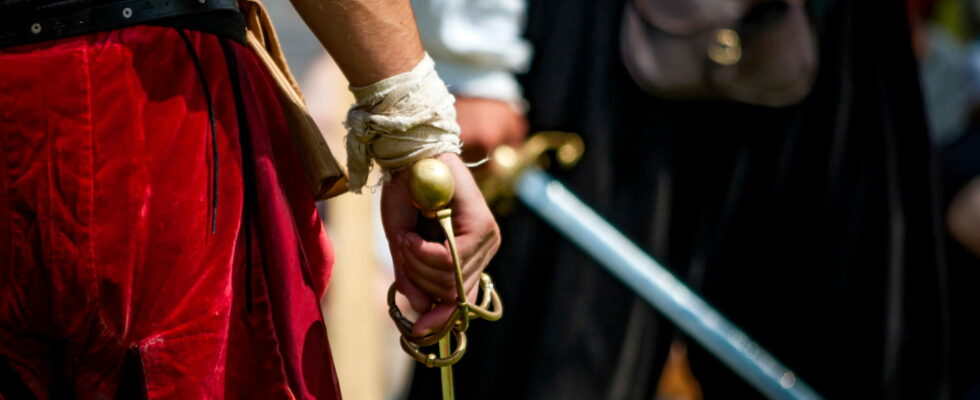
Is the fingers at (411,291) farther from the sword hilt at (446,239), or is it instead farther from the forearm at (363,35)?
the forearm at (363,35)

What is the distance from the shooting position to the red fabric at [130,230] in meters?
1.38

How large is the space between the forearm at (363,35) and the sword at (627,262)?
1.03 meters

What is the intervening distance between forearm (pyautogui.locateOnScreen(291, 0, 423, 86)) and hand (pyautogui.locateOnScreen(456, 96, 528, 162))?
3.08 ft

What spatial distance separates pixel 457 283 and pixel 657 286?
1.22 meters

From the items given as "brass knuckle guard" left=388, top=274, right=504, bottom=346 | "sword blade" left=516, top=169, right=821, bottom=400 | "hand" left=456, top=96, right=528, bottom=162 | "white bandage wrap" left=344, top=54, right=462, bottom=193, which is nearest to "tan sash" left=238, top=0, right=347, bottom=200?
"white bandage wrap" left=344, top=54, right=462, bottom=193

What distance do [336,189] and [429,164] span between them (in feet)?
0.65

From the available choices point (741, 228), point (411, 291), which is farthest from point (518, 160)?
point (411, 291)

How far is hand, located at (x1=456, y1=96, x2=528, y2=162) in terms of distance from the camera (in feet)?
8.33

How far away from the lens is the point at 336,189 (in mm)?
1696

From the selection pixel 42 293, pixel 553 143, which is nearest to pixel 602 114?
pixel 553 143

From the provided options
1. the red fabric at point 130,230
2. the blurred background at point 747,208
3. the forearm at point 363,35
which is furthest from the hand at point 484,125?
the red fabric at point 130,230

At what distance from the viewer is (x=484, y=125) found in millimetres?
2543

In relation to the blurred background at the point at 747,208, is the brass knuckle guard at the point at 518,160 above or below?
above

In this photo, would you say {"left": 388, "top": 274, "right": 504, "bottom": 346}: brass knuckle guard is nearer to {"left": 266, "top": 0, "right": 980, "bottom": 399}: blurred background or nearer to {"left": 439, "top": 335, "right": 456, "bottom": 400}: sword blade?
{"left": 439, "top": 335, "right": 456, "bottom": 400}: sword blade
